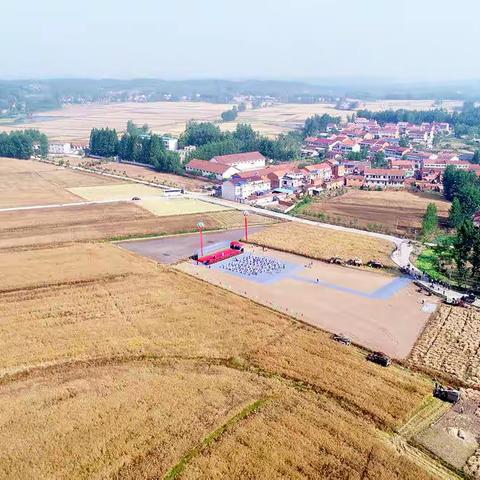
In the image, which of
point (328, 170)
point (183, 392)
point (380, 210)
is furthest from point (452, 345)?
point (328, 170)

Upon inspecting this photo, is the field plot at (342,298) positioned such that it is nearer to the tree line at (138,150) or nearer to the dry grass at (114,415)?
the dry grass at (114,415)

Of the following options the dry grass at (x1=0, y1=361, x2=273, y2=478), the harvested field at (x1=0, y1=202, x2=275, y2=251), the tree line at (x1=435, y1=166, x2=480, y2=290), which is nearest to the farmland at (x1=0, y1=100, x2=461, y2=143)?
the harvested field at (x1=0, y1=202, x2=275, y2=251)

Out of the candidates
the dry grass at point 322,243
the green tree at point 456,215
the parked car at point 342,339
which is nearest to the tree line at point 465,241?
the green tree at point 456,215

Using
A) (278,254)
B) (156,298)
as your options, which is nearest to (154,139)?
(278,254)

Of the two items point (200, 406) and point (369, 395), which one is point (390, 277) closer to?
point (369, 395)

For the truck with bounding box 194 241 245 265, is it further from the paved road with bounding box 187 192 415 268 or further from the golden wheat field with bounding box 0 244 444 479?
the paved road with bounding box 187 192 415 268

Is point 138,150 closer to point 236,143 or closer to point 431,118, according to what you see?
point 236,143
